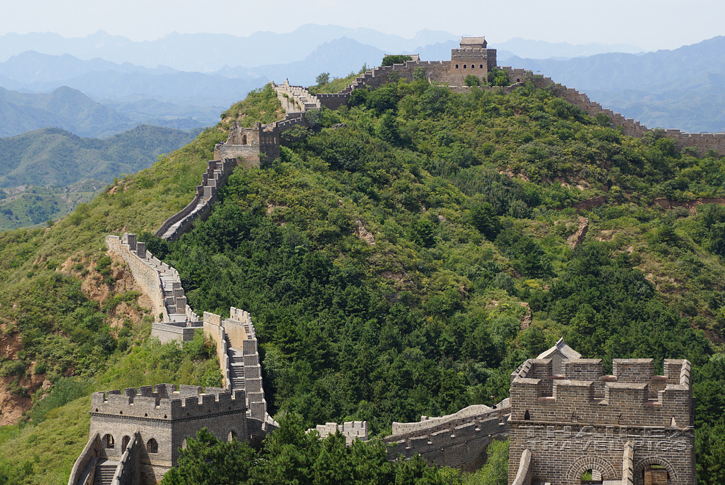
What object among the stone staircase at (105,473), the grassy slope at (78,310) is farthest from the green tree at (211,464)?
the grassy slope at (78,310)

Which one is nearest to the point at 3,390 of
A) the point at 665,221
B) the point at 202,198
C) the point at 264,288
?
the point at 264,288

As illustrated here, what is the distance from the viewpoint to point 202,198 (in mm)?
68875

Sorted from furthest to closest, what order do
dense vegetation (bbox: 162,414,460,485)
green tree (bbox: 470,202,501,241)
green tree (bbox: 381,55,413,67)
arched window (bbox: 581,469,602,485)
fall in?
green tree (bbox: 381,55,413,67) < green tree (bbox: 470,202,501,241) < dense vegetation (bbox: 162,414,460,485) < arched window (bbox: 581,469,602,485)

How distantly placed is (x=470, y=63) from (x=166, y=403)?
81.6 metres

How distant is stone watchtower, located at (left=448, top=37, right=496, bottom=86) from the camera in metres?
107

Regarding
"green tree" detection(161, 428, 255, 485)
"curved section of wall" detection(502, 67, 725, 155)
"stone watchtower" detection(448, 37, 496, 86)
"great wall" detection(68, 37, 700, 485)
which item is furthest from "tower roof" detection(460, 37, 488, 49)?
"green tree" detection(161, 428, 255, 485)

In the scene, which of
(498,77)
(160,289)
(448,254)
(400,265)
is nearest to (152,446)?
(160,289)

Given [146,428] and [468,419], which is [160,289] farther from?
[146,428]

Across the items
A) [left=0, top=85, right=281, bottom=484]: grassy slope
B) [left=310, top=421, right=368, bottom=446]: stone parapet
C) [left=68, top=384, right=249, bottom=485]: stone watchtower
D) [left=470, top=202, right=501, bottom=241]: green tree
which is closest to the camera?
[left=68, top=384, right=249, bottom=485]: stone watchtower

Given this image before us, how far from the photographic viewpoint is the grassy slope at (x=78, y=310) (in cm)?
3625

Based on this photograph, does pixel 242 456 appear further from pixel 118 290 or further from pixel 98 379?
pixel 118 290

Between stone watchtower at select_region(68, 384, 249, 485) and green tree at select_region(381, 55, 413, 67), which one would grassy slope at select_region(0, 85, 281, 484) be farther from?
green tree at select_region(381, 55, 413, 67)

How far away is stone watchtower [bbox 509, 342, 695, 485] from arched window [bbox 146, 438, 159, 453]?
13.4m

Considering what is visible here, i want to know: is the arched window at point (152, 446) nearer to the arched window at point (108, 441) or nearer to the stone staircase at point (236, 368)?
the arched window at point (108, 441)
